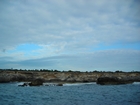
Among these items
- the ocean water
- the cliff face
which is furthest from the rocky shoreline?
the ocean water

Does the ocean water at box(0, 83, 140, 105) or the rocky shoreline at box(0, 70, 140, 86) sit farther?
the rocky shoreline at box(0, 70, 140, 86)

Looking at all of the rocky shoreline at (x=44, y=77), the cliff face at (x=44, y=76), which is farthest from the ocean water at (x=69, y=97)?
the cliff face at (x=44, y=76)

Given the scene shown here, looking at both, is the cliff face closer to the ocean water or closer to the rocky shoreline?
the rocky shoreline

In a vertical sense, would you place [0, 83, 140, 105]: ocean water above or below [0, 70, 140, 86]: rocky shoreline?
below

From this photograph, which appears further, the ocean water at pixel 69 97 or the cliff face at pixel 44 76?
the cliff face at pixel 44 76

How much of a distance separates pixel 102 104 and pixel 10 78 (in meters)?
82.0

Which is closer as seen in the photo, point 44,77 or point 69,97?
point 69,97

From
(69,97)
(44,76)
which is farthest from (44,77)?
(69,97)

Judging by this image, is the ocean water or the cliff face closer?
the ocean water

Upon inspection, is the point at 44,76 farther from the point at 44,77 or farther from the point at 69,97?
the point at 69,97

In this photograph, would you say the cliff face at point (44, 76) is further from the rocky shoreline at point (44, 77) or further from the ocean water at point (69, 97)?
the ocean water at point (69, 97)

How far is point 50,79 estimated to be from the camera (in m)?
108

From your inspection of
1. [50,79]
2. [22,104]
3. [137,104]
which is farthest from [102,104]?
[50,79]

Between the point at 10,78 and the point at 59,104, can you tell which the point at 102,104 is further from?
the point at 10,78
